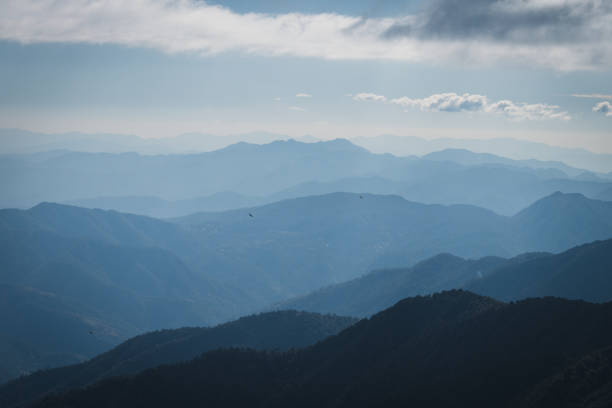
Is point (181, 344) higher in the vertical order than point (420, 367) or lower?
lower

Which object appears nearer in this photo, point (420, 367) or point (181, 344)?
point (420, 367)

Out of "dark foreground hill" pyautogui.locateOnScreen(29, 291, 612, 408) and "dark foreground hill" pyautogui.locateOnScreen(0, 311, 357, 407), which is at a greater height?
"dark foreground hill" pyautogui.locateOnScreen(29, 291, 612, 408)

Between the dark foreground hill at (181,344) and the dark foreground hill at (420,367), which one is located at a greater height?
the dark foreground hill at (420,367)

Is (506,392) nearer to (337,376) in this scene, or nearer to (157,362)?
(337,376)

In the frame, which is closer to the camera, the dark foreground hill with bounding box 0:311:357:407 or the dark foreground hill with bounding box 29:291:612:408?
the dark foreground hill with bounding box 29:291:612:408

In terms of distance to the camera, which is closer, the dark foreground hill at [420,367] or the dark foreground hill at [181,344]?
the dark foreground hill at [420,367]
